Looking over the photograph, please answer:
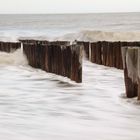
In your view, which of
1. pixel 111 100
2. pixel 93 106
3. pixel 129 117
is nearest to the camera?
pixel 129 117

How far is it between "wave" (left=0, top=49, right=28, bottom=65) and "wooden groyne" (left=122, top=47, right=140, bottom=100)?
556 centimetres

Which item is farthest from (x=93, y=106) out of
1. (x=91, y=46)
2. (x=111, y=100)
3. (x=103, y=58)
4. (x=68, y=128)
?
(x=91, y=46)

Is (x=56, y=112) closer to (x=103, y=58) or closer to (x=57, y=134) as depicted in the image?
(x=57, y=134)

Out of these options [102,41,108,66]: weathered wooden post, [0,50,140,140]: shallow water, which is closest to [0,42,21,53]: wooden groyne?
[102,41,108,66]: weathered wooden post

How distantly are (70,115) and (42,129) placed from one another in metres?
0.84

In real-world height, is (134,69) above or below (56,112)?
above

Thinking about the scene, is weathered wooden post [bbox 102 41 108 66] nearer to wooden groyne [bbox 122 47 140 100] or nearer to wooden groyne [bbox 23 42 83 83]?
wooden groyne [bbox 23 42 83 83]

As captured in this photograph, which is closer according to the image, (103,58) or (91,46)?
(103,58)

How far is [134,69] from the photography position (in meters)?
6.36

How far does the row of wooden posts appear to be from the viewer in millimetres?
6414

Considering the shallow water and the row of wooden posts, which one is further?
the row of wooden posts

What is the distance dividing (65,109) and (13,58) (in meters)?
7.09

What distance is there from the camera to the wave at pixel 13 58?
Result: 39.0 ft

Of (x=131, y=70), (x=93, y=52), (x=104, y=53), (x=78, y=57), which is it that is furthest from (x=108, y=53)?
(x=131, y=70)
